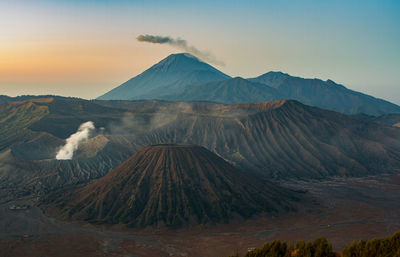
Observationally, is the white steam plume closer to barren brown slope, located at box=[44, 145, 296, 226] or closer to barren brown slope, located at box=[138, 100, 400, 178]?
barren brown slope, located at box=[138, 100, 400, 178]

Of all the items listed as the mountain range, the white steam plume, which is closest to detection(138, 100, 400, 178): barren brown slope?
the mountain range

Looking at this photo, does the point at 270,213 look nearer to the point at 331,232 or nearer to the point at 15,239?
the point at 331,232

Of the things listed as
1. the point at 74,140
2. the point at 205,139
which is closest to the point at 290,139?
the point at 205,139

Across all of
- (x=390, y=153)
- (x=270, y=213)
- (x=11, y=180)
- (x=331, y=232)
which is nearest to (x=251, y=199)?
(x=270, y=213)

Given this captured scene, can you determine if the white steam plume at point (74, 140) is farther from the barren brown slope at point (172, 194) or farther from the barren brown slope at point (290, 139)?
the barren brown slope at point (172, 194)

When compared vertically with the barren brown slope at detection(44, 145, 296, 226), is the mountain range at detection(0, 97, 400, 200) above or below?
above
